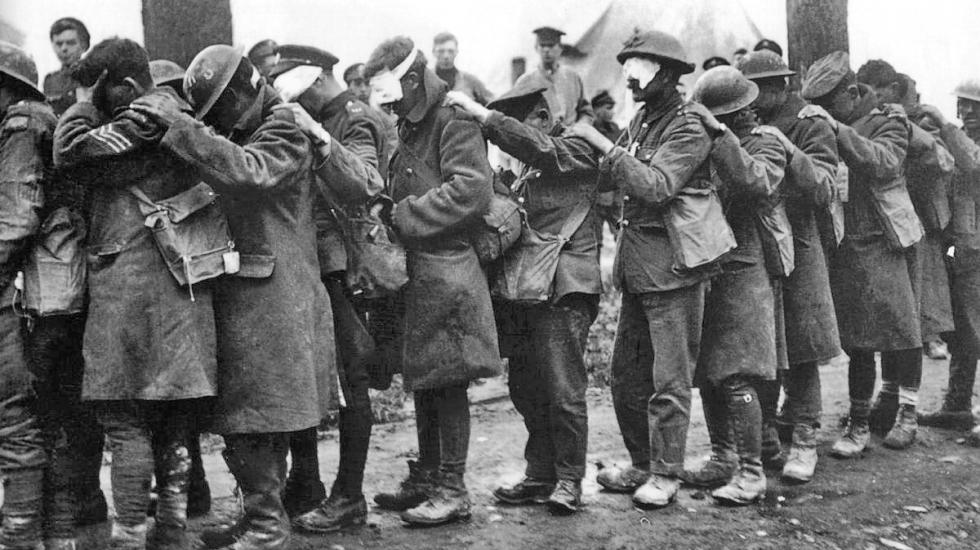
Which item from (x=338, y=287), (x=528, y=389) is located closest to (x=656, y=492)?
(x=528, y=389)

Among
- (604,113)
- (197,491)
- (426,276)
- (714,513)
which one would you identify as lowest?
(714,513)

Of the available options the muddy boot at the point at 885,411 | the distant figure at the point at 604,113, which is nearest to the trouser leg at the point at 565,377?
the muddy boot at the point at 885,411

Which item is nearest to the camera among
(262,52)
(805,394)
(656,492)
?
(656,492)

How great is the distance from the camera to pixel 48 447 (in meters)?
4.34

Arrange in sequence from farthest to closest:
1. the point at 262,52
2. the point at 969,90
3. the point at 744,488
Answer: the point at 969,90 < the point at 262,52 < the point at 744,488

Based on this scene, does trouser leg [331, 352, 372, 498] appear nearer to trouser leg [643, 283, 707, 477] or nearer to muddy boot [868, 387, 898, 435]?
trouser leg [643, 283, 707, 477]

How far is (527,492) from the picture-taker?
5371mm

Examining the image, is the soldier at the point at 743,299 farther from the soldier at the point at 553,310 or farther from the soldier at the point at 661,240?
the soldier at the point at 553,310

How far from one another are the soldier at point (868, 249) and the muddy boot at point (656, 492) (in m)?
1.54

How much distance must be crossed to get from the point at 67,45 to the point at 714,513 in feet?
17.3

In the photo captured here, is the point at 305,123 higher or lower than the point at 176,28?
lower

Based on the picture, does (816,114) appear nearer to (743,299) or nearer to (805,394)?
(743,299)

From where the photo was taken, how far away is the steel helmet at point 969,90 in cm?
695

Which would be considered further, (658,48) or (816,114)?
(816,114)
